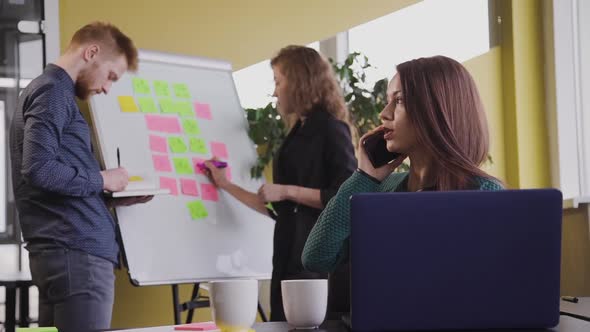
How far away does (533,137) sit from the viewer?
14.4 ft

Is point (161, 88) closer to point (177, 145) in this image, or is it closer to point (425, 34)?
point (177, 145)

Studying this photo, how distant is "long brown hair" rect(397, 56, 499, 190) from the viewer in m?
1.72

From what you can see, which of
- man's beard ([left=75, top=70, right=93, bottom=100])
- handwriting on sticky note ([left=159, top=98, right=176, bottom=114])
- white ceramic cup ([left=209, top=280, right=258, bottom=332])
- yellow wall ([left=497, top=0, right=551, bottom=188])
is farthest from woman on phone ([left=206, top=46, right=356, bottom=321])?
yellow wall ([left=497, top=0, right=551, bottom=188])

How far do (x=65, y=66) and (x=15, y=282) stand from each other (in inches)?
38.5

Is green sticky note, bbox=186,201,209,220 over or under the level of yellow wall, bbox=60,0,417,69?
under

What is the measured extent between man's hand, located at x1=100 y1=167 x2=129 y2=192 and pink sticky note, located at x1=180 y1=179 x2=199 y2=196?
0.63 metres

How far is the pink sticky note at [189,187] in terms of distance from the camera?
11.3 ft

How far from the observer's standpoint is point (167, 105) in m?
3.51

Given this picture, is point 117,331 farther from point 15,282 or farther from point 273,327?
point 15,282

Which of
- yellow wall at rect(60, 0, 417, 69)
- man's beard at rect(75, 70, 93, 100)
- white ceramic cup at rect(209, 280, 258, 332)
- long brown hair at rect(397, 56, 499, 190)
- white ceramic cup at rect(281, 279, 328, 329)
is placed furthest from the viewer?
yellow wall at rect(60, 0, 417, 69)

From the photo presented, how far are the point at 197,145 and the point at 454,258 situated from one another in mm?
2414

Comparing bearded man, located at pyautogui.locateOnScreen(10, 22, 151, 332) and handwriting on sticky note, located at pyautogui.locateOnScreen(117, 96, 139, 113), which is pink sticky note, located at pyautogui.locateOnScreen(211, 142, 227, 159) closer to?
handwriting on sticky note, located at pyautogui.locateOnScreen(117, 96, 139, 113)

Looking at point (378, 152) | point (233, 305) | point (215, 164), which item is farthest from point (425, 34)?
Result: point (233, 305)

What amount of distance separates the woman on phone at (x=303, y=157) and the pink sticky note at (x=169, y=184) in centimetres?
39
